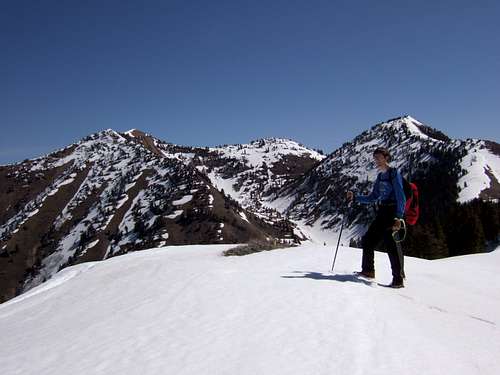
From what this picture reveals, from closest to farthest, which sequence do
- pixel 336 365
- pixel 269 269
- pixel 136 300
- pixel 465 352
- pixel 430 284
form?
pixel 336 365 < pixel 465 352 < pixel 136 300 < pixel 430 284 < pixel 269 269

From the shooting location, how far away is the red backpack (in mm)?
10742

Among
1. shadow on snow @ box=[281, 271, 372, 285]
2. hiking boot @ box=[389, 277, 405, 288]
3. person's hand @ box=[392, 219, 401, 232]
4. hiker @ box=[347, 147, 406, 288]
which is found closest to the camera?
person's hand @ box=[392, 219, 401, 232]

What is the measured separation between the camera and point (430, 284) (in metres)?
11.1

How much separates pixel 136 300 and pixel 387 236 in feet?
22.5

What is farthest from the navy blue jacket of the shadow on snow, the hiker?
the shadow on snow

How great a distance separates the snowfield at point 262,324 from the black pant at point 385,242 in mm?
543

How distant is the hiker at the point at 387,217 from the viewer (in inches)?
406

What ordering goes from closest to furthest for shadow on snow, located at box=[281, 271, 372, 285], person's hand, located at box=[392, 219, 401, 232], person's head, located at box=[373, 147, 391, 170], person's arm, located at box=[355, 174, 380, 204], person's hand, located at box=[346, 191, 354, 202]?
person's hand, located at box=[392, 219, 401, 232] < shadow on snow, located at box=[281, 271, 372, 285] < person's head, located at box=[373, 147, 391, 170] < person's arm, located at box=[355, 174, 380, 204] < person's hand, located at box=[346, 191, 354, 202]

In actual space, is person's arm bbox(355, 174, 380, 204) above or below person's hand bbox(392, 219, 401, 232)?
above

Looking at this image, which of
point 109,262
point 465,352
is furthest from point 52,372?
point 109,262

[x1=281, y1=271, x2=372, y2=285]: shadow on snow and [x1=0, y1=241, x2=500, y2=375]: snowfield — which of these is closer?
[x1=0, y1=241, x2=500, y2=375]: snowfield

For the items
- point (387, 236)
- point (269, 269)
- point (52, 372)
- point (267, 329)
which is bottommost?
point (52, 372)

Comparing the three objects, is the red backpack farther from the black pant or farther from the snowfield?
the snowfield

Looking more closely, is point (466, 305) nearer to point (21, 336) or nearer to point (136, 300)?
point (136, 300)
